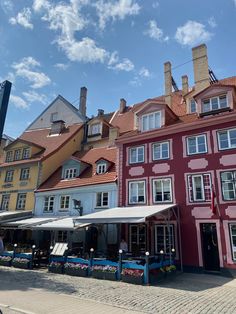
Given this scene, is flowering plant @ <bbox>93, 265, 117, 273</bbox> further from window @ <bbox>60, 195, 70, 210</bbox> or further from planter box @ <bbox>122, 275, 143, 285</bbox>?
window @ <bbox>60, 195, 70, 210</bbox>

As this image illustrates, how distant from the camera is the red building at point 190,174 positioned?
15.2 meters

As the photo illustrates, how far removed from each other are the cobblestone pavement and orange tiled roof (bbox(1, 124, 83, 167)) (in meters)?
14.4

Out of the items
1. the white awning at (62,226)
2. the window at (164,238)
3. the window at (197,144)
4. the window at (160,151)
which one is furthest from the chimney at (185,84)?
the white awning at (62,226)

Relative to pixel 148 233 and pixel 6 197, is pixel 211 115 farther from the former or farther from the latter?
pixel 6 197

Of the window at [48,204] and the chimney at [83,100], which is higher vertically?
the chimney at [83,100]

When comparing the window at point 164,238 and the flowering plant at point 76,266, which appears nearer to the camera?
the flowering plant at point 76,266

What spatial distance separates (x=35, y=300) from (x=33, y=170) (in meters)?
18.0

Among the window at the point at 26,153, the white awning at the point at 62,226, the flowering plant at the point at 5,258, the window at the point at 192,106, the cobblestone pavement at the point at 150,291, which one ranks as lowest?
the cobblestone pavement at the point at 150,291

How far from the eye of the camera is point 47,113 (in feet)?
110

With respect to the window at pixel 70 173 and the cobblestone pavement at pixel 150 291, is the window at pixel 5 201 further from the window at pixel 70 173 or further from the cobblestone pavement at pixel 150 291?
the cobblestone pavement at pixel 150 291

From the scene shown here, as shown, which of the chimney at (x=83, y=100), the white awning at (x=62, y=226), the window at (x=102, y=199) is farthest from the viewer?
the chimney at (x=83, y=100)

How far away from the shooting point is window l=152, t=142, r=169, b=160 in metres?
18.3

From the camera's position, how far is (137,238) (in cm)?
1781

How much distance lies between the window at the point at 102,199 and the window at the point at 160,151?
483cm
